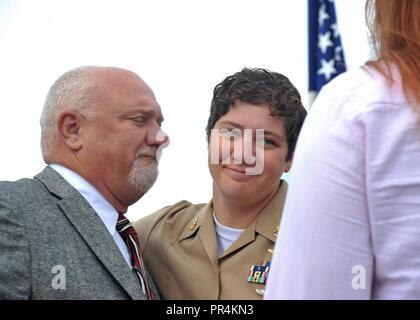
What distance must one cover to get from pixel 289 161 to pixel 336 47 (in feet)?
12.6

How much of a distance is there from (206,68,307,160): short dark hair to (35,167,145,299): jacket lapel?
898 millimetres

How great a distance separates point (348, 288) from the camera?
85 centimetres

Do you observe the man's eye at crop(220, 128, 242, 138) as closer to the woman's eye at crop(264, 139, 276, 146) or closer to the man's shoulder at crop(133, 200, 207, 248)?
the woman's eye at crop(264, 139, 276, 146)

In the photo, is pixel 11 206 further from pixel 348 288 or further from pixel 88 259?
pixel 348 288

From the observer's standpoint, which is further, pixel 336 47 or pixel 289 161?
pixel 336 47

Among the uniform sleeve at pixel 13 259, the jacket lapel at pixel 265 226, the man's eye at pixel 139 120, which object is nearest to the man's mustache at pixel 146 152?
the man's eye at pixel 139 120

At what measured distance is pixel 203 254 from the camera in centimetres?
247

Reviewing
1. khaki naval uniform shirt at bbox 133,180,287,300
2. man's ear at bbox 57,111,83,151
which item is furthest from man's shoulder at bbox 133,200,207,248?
man's ear at bbox 57,111,83,151

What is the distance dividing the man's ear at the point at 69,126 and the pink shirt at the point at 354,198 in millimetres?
1780

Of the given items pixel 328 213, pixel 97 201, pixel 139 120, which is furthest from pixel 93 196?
pixel 328 213

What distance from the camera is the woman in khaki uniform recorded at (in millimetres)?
2393

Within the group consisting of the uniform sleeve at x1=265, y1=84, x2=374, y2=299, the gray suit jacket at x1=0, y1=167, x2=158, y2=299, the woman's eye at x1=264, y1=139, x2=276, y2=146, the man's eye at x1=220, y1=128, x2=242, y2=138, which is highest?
the uniform sleeve at x1=265, y1=84, x2=374, y2=299

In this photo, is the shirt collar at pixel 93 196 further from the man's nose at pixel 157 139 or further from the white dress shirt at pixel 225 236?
the white dress shirt at pixel 225 236
